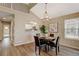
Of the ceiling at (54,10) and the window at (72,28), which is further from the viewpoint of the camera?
the ceiling at (54,10)

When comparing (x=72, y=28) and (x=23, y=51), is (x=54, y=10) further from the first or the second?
(x=23, y=51)

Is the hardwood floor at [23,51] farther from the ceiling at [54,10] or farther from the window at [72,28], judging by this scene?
the ceiling at [54,10]

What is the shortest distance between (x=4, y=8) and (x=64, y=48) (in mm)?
2540

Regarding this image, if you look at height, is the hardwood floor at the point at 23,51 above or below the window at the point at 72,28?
below

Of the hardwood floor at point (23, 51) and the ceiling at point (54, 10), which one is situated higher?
the ceiling at point (54, 10)

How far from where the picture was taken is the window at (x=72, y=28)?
2617mm

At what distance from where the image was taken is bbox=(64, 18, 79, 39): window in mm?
2617

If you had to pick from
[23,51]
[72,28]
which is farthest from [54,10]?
[23,51]

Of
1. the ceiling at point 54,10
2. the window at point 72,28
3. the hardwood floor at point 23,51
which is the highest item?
the ceiling at point 54,10

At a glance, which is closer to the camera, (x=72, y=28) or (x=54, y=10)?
(x=72, y=28)

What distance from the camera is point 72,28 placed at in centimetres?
269

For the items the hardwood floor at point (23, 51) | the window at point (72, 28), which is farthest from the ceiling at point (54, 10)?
the hardwood floor at point (23, 51)

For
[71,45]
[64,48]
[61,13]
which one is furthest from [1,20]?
[71,45]

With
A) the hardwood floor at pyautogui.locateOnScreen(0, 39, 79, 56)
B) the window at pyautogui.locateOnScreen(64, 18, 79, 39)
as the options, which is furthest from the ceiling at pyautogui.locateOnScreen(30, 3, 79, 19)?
the hardwood floor at pyautogui.locateOnScreen(0, 39, 79, 56)
